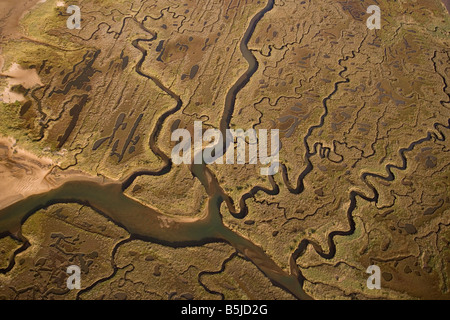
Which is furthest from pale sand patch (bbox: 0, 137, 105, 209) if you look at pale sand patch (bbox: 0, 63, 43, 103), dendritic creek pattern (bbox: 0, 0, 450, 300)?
pale sand patch (bbox: 0, 63, 43, 103)

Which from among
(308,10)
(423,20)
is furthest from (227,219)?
(423,20)

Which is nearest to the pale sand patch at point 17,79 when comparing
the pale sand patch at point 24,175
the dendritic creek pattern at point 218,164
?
the dendritic creek pattern at point 218,164

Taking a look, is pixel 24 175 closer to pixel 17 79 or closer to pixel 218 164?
pixel 17 79

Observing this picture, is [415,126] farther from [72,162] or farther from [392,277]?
[72,162]

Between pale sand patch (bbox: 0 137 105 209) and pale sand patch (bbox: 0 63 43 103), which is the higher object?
pale sand patch (bbox: 0 63 43 103)

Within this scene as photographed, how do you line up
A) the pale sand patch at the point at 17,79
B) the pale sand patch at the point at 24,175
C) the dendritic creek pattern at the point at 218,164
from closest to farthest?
the dendritic creek pattern at the point at 218,164 → the pale sand patch at the point at 24,175 → the pale sand patch at the point at 17,79

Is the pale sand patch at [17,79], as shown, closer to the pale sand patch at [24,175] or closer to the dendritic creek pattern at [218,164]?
the dendritic creek pattern at [218,164]

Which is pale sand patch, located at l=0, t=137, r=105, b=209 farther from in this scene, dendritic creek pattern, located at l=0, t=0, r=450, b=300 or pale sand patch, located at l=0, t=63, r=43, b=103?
pale sand patch, located at l=0, t=63, r=43, b=103
